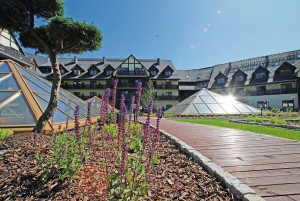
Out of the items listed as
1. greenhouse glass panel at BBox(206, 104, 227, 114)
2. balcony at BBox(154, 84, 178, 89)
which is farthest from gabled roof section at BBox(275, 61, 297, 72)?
greenhouse glass panel at BBox(206, 104, 227, 114)

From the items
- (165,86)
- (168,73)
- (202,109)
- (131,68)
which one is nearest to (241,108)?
(202,109)

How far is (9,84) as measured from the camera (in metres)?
7.61

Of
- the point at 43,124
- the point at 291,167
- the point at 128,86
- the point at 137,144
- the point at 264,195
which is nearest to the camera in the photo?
the point at 264,195

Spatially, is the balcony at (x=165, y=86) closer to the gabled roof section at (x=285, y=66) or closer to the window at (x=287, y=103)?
the gabled roof section at (x=285, y=66)

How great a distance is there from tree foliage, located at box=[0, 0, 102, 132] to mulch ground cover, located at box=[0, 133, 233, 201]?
239 cm

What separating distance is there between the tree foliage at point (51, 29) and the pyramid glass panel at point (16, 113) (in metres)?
0.81

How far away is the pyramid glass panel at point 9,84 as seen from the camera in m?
7.40

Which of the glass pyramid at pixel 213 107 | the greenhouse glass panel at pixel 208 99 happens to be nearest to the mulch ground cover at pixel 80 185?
the glass pyramid at pixel 213 107

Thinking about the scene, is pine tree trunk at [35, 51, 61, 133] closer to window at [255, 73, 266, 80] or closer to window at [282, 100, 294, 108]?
window at [282, 100, 294, 108]

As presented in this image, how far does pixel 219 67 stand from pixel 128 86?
21458mm

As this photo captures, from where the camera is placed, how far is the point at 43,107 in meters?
7.07

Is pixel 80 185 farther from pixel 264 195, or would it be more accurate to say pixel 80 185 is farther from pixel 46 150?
pixel 264 195

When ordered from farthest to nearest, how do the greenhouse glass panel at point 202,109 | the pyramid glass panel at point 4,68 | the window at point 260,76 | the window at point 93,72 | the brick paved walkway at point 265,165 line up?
the window at point 93,72 < the window at point 260,76 < the greenhouse glass panel at point 202,109 < the pyramid glass panel at point 4,68 < the brick paved walkway at point 265,165

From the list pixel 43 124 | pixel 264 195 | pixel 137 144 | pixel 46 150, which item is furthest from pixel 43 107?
pixel 264 195
